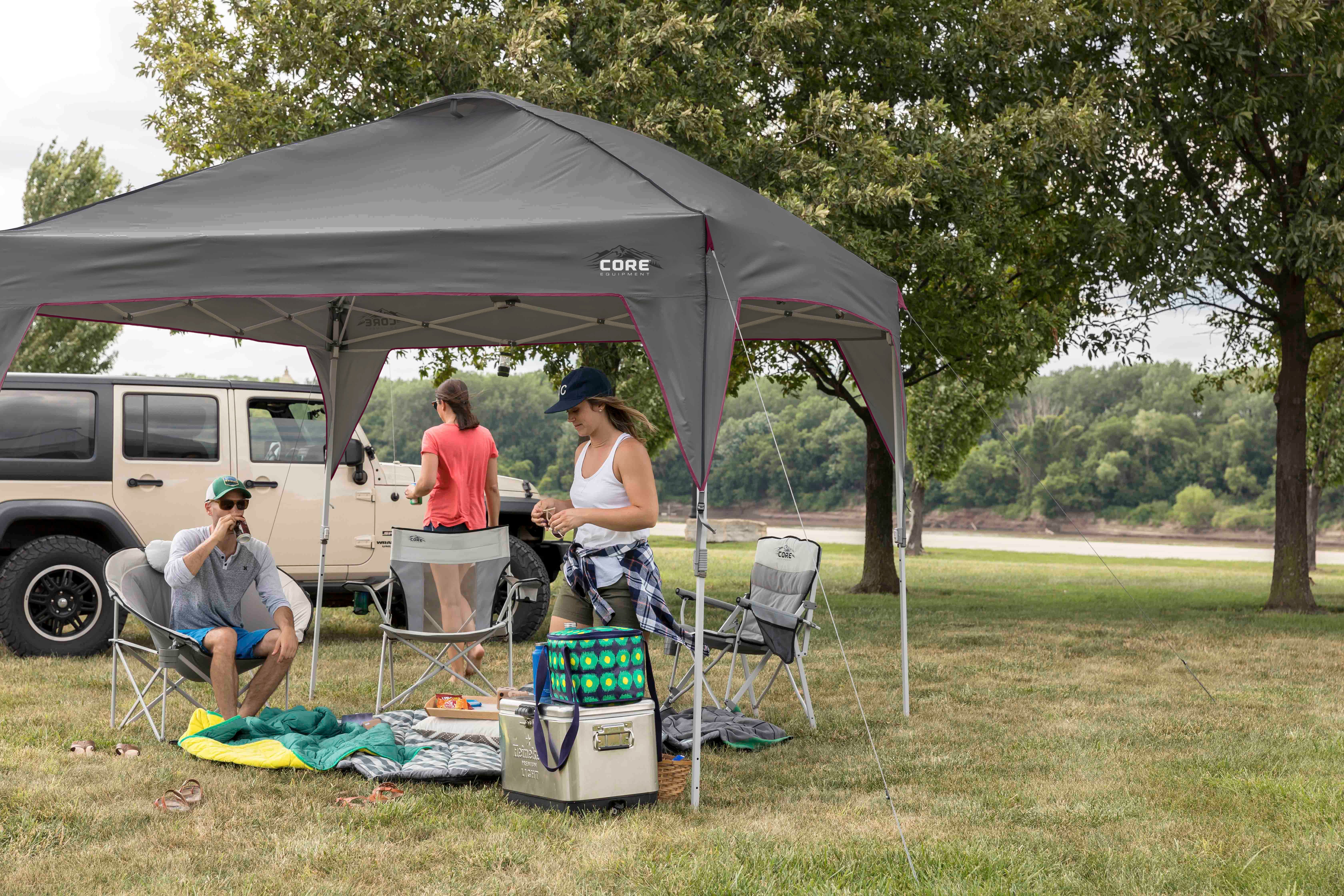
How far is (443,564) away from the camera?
6.34m

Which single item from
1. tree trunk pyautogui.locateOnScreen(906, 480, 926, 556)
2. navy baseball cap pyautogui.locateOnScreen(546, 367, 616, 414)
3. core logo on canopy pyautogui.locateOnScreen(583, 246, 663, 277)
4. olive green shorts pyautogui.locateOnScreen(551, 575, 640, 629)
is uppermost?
core logo on canopy pyautogui.locateOnScreen(583, 246, 663, 277)

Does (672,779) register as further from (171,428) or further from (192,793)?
(171,428)

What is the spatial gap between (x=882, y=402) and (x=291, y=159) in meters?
3.36

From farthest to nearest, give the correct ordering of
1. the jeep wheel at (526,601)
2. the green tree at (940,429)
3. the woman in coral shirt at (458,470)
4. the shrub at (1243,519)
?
the shrub at (1243,519) < the green tree at (940,429) < the jeep wheel at (526,601) < the woman in coral shirt at (458,470)

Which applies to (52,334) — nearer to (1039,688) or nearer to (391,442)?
(391,442)

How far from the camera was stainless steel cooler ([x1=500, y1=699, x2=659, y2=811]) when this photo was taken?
13.9 ft

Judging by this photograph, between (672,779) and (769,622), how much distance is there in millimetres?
990

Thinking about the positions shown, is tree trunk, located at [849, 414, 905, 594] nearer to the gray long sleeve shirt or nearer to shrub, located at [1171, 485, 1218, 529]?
the gray long sleeve shirt

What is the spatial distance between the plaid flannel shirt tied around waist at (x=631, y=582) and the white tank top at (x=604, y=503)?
0.06 feet

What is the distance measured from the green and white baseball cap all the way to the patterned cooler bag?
68.8 inches

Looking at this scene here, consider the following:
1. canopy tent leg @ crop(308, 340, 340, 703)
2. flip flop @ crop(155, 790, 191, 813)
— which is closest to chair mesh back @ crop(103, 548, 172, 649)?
canopy tent leg @ crop(308, 340, 340, 703)

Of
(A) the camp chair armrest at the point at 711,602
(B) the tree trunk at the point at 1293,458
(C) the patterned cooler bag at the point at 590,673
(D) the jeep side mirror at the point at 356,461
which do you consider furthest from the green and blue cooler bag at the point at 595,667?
(B) the tree trunk at the point at 1293,458

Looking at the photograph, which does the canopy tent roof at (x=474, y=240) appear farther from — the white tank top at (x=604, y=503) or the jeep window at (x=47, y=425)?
the jeep window at (x=47, y=425)

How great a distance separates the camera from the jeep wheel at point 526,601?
8.31 metres
